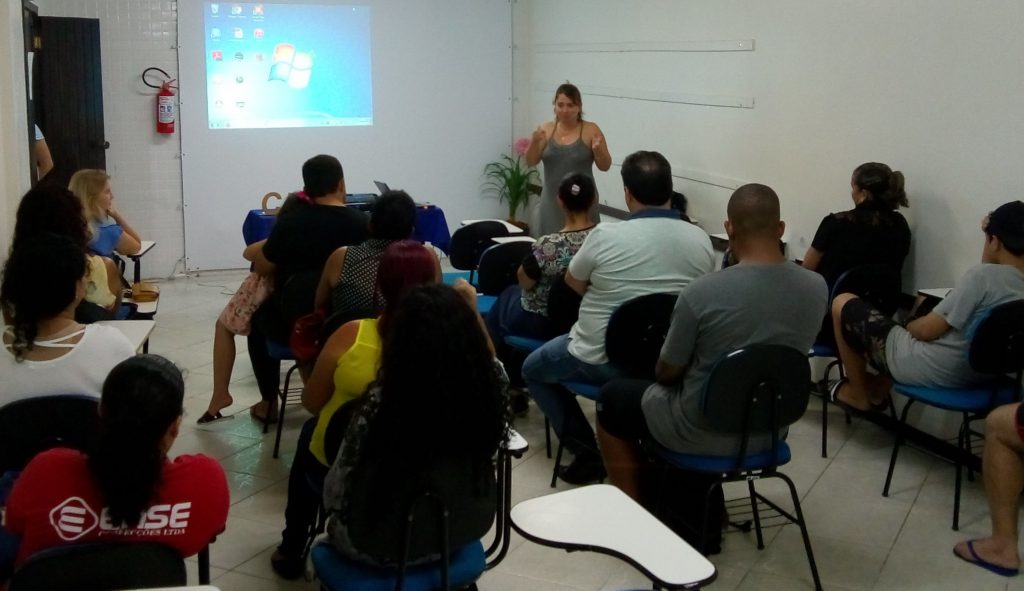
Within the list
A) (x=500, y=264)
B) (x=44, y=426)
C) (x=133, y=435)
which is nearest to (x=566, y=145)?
(x=500, y=264)

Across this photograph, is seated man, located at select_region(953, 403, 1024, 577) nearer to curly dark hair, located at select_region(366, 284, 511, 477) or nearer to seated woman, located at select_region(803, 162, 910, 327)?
seated woman, located at select_region(803, 162, 910, 327)

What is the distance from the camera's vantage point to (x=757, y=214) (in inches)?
113

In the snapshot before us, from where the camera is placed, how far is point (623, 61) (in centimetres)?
681

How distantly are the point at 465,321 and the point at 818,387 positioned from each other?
3510 mm

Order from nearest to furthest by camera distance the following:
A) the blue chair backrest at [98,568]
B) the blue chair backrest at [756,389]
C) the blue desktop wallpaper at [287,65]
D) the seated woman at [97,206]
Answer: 1. the blue chair backrest at [98,568]
2. the blue chair backrest at [756,389]
3. the seated woman at [97,206]
4. the blue desktop wallpaper at [287,65]

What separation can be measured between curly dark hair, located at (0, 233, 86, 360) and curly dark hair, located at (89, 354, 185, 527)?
0.68 metres

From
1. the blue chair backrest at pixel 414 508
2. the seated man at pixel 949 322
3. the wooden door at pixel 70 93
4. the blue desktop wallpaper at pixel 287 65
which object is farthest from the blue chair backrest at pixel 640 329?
the blue desktop wallpaper at pixel 287 65

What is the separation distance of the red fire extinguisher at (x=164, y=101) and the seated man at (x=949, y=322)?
5.35 meters

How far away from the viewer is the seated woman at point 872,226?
14.1ft

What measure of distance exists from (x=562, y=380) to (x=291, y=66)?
5.04 metres

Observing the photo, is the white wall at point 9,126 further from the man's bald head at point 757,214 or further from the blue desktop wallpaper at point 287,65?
the man's bald head at point 757,214

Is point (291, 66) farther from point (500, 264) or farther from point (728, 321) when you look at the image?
point (728, 321)

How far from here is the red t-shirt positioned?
1888mm

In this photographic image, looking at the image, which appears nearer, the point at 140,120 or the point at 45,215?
the point at 45,215
